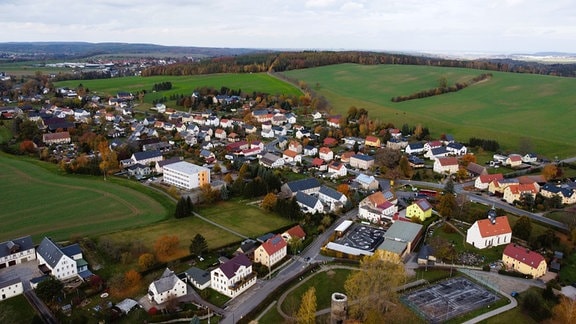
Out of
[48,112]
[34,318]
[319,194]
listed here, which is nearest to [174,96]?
[48,112]

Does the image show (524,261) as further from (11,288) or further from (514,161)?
(11,288)

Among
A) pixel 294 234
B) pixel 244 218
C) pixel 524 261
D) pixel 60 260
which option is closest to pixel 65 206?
pixel 60 260

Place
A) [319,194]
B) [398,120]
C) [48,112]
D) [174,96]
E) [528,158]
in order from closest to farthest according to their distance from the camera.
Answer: [319,194], [528,158], [398,120], [48,112], [174,96]

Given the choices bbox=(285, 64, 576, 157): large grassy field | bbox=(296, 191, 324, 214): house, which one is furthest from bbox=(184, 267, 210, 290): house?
bbox=(285, 64, 576, 157): large grassy field

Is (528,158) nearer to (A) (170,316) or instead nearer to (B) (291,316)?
(B) (291,316)

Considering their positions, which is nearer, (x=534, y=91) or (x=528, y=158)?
(x=528, y=158)

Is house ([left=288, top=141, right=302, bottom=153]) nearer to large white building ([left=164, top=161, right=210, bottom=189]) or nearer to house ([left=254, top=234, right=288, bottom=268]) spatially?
large white building ([left=164, top=161, right=210, bottom=189])
